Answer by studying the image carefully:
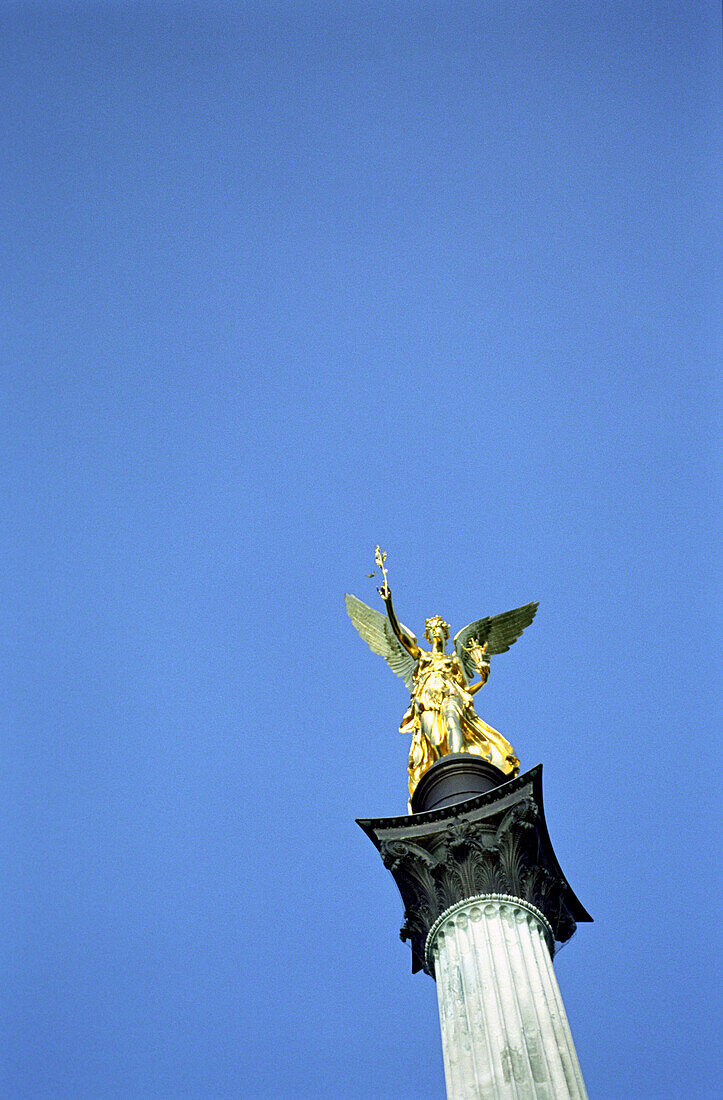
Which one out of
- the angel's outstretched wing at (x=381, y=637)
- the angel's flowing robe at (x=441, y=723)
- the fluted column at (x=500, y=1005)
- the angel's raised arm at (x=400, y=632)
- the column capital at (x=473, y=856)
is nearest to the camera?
the fluted column at (x=500, y=1005)

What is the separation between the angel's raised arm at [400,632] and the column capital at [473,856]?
608 centimetres

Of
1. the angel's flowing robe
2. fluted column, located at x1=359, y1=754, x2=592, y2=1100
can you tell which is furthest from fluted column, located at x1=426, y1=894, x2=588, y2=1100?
the angel's flowing robe

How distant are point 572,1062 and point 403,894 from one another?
12.0 ft

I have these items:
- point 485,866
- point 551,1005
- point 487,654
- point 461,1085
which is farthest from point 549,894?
point 487,654

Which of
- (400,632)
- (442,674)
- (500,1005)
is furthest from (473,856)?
(400,632)

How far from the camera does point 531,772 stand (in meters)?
15.4

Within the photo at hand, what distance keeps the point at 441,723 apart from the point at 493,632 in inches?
183

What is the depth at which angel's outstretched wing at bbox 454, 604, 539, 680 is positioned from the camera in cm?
2191

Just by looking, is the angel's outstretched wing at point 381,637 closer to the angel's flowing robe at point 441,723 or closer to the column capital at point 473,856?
the angel's flowing robe at point 441,723

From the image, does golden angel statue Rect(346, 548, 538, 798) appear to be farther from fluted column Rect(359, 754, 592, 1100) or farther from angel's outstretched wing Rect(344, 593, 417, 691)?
fluted column Rect(359, 754, 592, 1100)

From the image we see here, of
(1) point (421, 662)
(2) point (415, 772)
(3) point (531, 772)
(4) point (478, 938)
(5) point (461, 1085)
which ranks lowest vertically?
(5) point (461, 1085)

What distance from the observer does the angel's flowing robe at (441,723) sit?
721 inches

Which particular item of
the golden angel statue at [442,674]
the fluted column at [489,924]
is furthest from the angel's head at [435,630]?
the fluted column at [489,924]

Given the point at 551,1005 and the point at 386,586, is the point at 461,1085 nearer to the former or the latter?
the point at 551,1005
